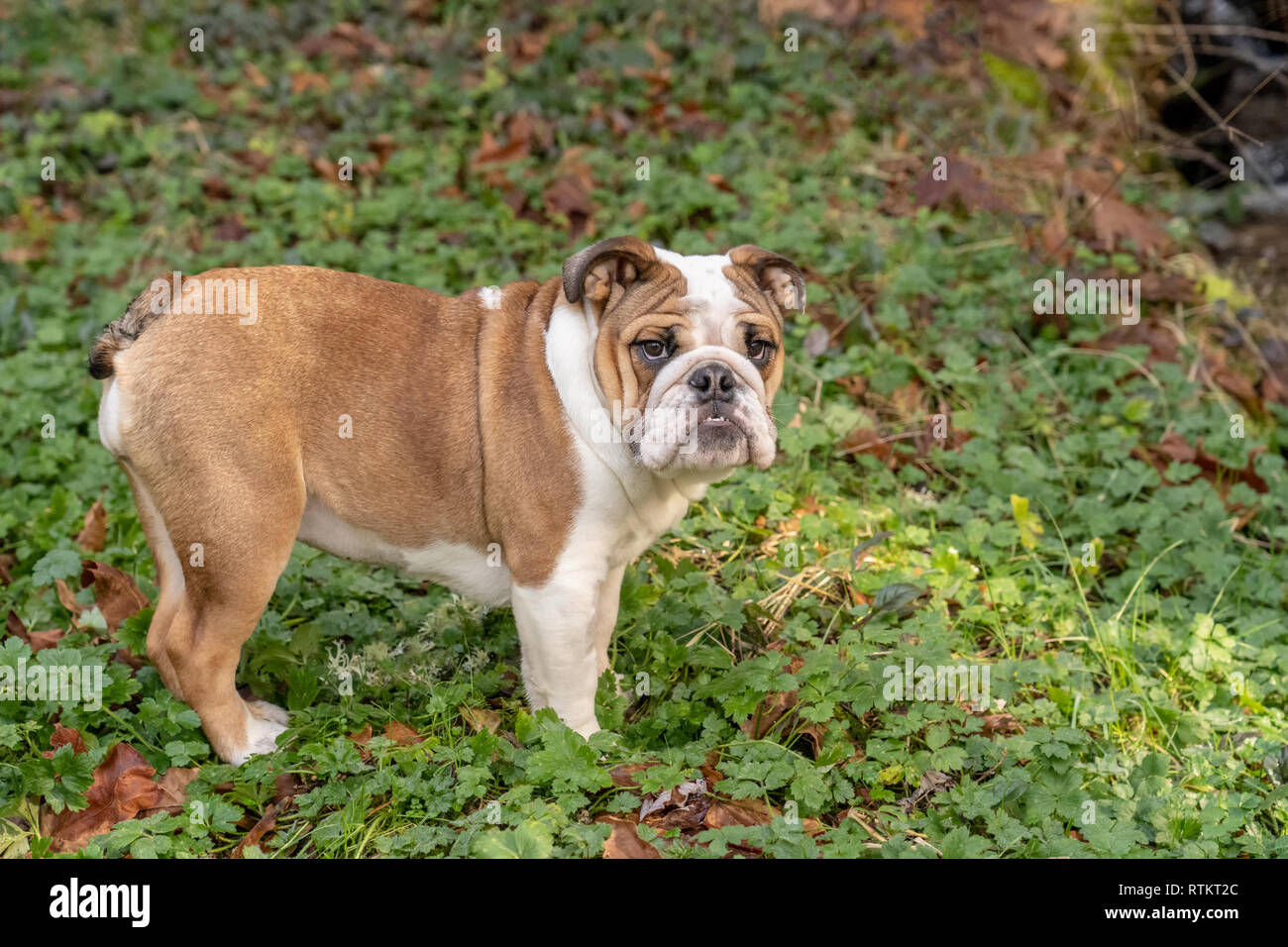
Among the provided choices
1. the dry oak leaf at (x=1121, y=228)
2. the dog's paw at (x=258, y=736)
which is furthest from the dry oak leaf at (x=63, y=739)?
the dry oak leaf at (x=1121, y=228)

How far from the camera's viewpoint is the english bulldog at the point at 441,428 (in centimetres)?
411

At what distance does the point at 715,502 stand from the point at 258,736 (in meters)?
2.48

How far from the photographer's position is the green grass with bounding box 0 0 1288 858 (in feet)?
13.9

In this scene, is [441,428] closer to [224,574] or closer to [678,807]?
[224,574]

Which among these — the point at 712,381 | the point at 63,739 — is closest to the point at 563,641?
the point at 712,381

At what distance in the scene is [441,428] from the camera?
4.37 m

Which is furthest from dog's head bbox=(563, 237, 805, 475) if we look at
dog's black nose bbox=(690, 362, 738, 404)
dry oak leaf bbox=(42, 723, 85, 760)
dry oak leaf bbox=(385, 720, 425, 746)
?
dry oak leaf bbox=(42, 723, 85, 760)

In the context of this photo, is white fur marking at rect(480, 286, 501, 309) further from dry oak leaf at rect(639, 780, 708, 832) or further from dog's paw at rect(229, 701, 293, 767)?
dry oak leaf at rect(639, 780, 708, 832)

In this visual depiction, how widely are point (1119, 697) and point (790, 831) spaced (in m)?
1.83

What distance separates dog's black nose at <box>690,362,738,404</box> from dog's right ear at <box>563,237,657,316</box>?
1.55 ft

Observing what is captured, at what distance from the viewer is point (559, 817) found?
397cm

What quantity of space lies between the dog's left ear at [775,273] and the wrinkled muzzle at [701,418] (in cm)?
58

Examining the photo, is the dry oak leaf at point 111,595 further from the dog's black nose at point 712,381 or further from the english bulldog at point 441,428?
the dog's black nose at point 712,381

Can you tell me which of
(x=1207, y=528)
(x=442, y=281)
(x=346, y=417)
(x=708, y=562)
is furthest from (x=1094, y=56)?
(x=346, y=417)
